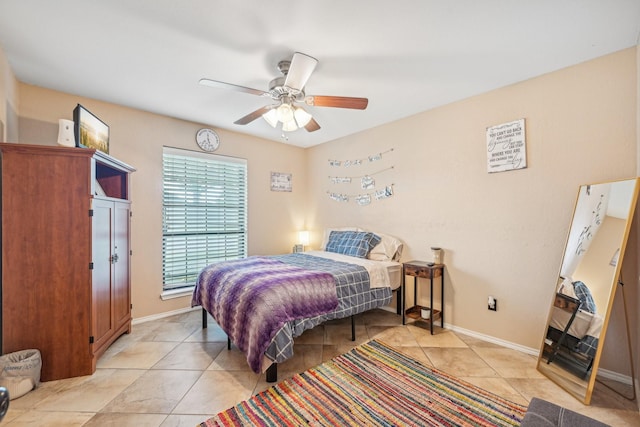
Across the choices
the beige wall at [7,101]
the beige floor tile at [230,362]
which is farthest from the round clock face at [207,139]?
the beige floor tile at [230,362]

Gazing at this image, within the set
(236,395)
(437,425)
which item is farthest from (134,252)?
(437,425)

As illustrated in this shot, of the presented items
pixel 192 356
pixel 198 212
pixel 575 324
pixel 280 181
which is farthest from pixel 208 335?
pixel 575 324

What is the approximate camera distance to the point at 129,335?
286 cm

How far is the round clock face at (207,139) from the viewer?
3.69m

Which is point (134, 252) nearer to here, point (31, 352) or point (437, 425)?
point (31, 352)

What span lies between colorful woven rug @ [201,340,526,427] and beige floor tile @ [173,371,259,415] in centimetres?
9

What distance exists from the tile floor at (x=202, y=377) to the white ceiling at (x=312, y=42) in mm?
2542

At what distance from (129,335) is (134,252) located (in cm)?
92

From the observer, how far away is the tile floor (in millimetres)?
1724

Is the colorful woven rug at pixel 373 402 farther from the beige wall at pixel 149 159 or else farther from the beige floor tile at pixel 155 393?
the beige wall at pixel 149 159

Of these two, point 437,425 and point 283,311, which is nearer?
point 437,425

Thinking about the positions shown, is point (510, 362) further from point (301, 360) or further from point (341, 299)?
point (301, 360)

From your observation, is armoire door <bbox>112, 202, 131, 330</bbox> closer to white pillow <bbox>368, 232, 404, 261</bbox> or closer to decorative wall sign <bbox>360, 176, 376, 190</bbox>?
white pillow <bbox>368, 232, 404, 261</bbox>

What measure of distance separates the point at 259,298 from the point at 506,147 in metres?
2.68
